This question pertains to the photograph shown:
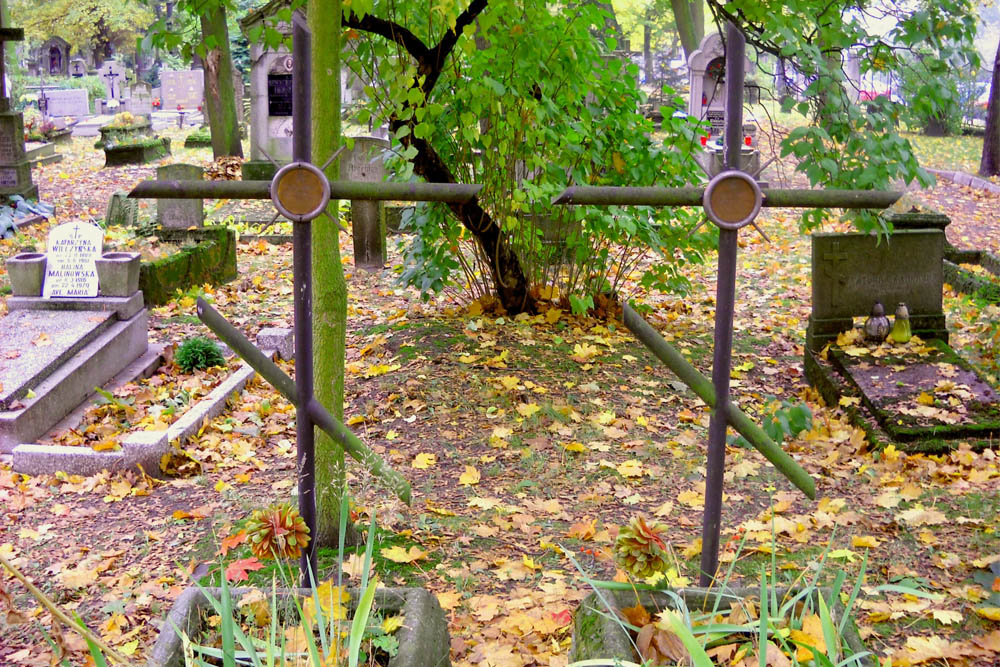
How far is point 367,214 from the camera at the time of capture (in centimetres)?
1022

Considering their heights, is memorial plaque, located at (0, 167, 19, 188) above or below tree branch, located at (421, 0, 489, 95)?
below

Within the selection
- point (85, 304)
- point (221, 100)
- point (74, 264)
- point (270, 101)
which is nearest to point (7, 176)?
point (270, 101)

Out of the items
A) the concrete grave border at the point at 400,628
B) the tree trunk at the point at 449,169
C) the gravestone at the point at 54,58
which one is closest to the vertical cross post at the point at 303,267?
the concrete grave border at the point at 400,628

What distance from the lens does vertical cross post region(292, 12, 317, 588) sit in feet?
8.85

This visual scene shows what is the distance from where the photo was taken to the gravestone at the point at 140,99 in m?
32.2

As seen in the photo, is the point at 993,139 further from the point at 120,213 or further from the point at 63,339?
the point at 63,339

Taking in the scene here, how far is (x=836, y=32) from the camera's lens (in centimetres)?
493

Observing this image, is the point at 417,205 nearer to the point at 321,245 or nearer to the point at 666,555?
Answer: the point at 321,245

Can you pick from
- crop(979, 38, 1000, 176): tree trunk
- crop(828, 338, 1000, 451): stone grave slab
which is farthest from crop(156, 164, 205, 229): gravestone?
crop(979, 38, 1000, 176): tree trunk

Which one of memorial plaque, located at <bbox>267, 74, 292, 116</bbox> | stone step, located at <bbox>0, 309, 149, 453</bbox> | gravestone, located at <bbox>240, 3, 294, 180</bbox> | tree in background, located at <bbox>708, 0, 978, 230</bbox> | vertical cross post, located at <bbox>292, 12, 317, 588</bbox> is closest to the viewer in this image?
vertical cross post, located at <bbox>292, 12, 317, 588</bbox>

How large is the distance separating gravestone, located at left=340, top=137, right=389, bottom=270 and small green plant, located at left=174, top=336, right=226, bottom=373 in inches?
127

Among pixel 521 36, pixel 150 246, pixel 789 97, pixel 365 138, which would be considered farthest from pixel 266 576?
pixel 365 138

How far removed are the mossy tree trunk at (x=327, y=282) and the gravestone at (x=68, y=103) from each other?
28986 millimetres

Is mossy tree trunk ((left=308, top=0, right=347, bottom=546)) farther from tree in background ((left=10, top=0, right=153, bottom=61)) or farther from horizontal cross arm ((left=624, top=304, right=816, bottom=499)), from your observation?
tree in background ((left=10, top=0, right=153, bottom=61))
